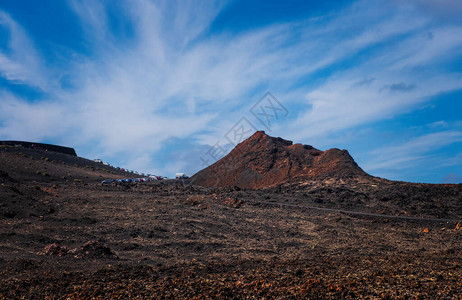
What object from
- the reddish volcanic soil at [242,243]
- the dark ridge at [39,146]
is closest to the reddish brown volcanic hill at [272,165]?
the reddish volcanic soil at [242,243]

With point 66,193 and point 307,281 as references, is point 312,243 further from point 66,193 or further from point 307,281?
point 66,193

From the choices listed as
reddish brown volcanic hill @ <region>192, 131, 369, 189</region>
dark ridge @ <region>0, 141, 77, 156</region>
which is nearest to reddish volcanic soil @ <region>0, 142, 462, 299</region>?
reddish brown volcanic hill @ <region>192, 131, 369, 189</region>

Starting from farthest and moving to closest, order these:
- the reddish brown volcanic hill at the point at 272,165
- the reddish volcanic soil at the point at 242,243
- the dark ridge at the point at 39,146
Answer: the dark ridge at the point at 39,146
the reddish brown volcanic hill at the point at 272,165
the reddish volcanic soil at the point at 242,243

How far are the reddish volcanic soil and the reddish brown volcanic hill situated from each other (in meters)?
2.52

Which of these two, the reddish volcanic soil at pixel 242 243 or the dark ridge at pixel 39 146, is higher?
the dark ridge at pixel 39 146

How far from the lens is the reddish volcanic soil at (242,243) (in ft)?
24.8

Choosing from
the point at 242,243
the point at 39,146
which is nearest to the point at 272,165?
the point at 242,243

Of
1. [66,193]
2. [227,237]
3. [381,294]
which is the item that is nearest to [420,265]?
[381,294]

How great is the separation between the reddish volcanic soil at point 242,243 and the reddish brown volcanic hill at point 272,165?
2.52m

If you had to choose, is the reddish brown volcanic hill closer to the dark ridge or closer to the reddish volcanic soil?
the reddish volcanic soil

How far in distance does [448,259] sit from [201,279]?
26.3 ft

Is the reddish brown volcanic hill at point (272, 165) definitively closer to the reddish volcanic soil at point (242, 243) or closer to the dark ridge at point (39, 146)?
the reddish volcanic soil at point (242, 243)

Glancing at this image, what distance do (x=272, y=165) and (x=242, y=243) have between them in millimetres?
26601

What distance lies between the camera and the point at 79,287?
7.57m
